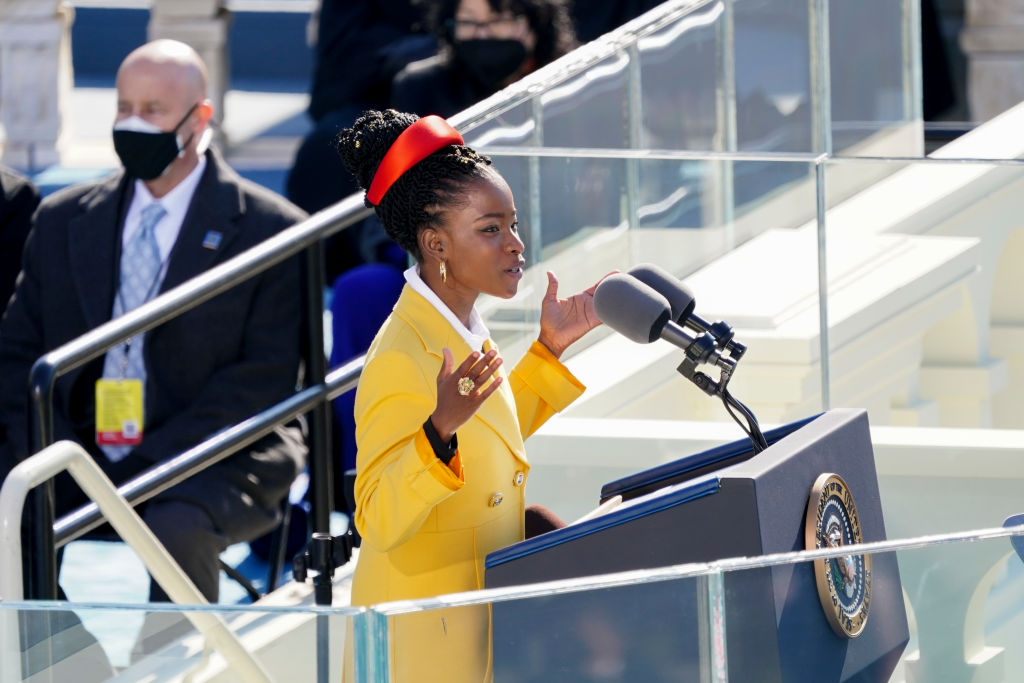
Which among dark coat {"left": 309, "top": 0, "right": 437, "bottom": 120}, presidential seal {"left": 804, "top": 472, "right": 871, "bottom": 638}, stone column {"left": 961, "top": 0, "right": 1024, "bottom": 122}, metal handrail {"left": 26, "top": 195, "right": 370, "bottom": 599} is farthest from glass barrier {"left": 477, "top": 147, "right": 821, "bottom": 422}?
stone column {"left": 961, "top": 0, "right": 1024, "bottom": 122}

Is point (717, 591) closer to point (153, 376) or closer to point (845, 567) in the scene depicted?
point (845, 567)

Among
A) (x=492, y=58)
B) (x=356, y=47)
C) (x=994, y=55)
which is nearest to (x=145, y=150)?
(x=492, y=58)

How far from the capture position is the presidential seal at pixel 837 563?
1966mm

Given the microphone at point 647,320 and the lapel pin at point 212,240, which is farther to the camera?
the lapel pin at point 212,240

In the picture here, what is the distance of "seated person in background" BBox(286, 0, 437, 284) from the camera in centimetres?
679

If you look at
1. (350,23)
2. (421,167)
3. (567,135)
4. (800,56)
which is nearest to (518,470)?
(421,167)

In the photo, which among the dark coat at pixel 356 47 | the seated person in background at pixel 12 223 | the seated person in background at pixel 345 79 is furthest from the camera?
the dark coat at pixel 356 47

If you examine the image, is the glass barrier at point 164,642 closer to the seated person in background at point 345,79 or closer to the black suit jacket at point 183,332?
the black suit jacket at point 183,332

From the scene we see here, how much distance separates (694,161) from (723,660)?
6.75ft

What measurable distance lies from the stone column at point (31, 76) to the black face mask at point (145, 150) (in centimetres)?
711

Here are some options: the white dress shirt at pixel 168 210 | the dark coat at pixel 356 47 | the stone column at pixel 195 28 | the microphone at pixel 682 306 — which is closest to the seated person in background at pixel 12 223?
the white dress shirt at pixel 168 210

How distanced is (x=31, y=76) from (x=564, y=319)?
9432 mm

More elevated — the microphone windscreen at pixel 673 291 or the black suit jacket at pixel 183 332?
the microphone windscreen at pixel 673 291

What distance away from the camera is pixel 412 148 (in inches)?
89.7
